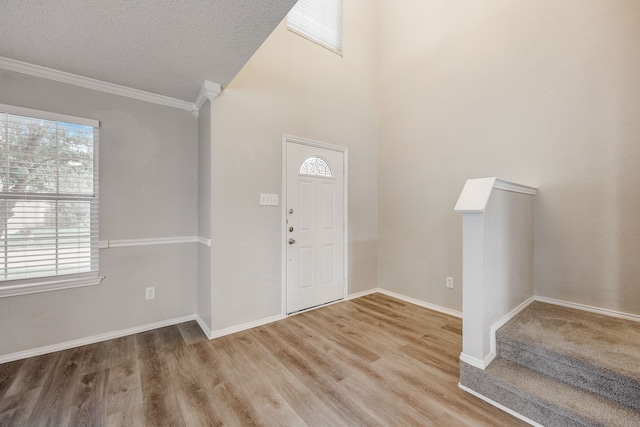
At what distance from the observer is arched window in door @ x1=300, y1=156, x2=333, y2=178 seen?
311 cm

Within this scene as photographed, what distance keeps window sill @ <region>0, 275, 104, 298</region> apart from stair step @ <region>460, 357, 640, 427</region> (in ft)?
10.4

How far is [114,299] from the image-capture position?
8.08ft

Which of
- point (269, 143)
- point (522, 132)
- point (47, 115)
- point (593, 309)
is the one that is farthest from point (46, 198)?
point (593, 309)

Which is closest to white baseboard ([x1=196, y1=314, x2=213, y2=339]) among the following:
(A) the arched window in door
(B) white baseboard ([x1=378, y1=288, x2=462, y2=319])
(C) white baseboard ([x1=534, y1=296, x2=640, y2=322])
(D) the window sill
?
Answer: (D) the window sill

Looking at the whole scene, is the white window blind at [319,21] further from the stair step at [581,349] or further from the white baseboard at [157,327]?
the stair step at [581,349]

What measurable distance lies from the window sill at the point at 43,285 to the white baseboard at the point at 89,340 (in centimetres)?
49

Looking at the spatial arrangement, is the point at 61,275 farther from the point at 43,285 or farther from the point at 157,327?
the point at 157,327

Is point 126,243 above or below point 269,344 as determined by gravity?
above

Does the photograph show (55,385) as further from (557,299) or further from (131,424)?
(557,299)

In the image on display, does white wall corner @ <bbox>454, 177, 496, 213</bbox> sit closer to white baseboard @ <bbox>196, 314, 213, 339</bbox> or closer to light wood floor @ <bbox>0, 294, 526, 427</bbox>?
light wood floor @ <bbox>0, 294, 526, 427</bbox>

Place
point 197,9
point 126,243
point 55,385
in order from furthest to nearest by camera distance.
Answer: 1. point 126,243
2. point 55,385
3. point 197,9

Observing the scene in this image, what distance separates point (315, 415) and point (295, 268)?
1.61 meters

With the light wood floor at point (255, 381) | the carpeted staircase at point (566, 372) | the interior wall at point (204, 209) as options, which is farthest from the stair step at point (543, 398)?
the interior wall at point (204, 209)

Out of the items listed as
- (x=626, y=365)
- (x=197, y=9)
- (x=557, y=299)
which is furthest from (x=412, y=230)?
(x=197, y=9)
